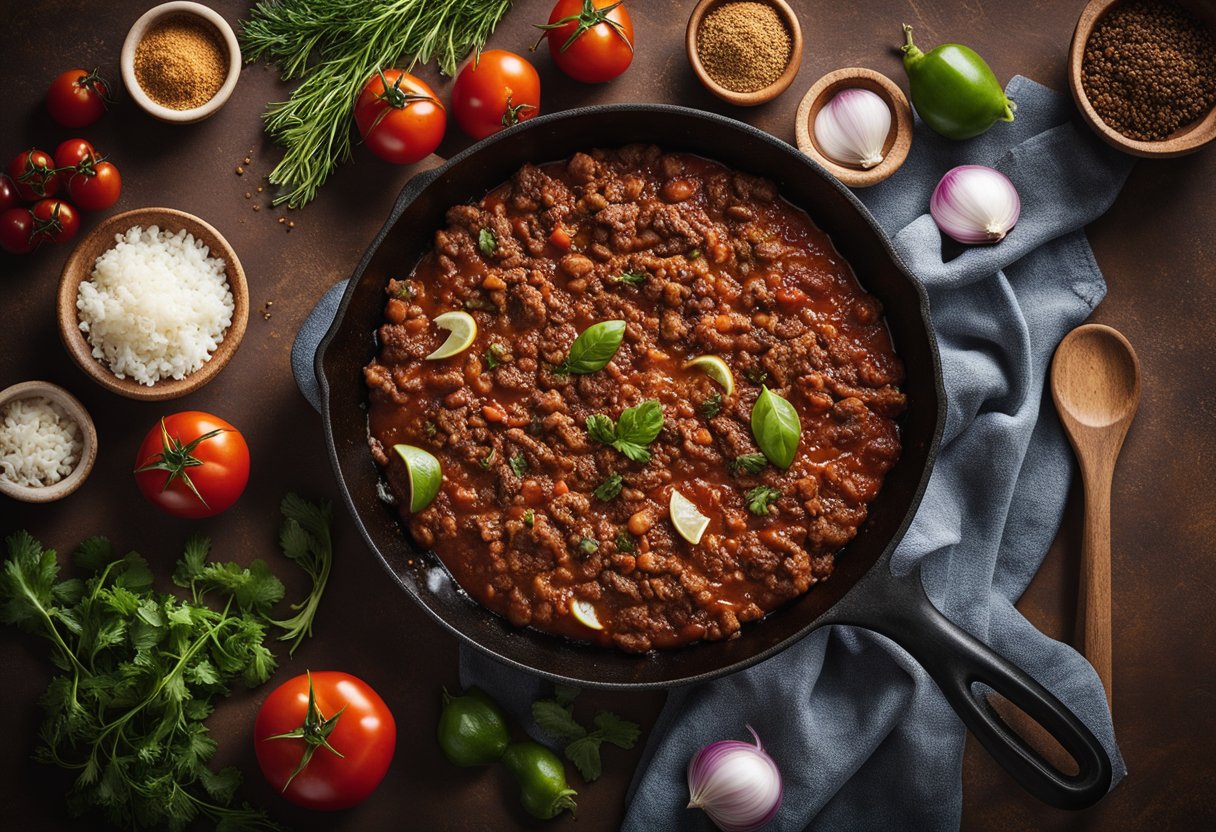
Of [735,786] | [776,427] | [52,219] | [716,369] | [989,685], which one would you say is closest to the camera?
[989,685]

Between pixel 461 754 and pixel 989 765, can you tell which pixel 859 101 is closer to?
pixel 989 765

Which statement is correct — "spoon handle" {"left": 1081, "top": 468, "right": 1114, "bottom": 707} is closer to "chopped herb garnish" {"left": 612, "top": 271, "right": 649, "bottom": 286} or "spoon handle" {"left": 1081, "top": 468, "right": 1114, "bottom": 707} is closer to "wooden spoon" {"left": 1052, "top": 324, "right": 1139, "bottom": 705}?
"wooden spoon" {"left": 1052, "top": 324, "right": 1139, "bottom": 705}

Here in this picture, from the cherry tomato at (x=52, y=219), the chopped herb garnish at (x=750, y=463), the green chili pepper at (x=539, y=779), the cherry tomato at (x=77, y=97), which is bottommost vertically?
the green chili pepper at (x=539, y=779)

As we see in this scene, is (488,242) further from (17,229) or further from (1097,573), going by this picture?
(1097,573)

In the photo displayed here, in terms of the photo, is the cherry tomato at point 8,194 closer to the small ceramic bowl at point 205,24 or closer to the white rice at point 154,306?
the white rice at point 154,306

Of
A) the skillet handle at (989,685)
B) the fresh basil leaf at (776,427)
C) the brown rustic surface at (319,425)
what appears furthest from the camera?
the brown rustic surface at (319,425)

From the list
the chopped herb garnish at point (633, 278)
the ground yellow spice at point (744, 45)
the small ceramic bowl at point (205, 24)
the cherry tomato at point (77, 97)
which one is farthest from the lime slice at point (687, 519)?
the cherry tomato at point (77, 97)

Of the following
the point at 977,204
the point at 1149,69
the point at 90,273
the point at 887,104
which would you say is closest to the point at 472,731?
the point at 90,273

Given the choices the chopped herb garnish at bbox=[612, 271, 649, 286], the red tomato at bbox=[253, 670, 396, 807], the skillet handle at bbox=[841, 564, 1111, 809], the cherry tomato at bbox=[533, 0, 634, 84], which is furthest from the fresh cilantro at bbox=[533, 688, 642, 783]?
the cherry tomato at bbox=[533, 0, 634, 84]
